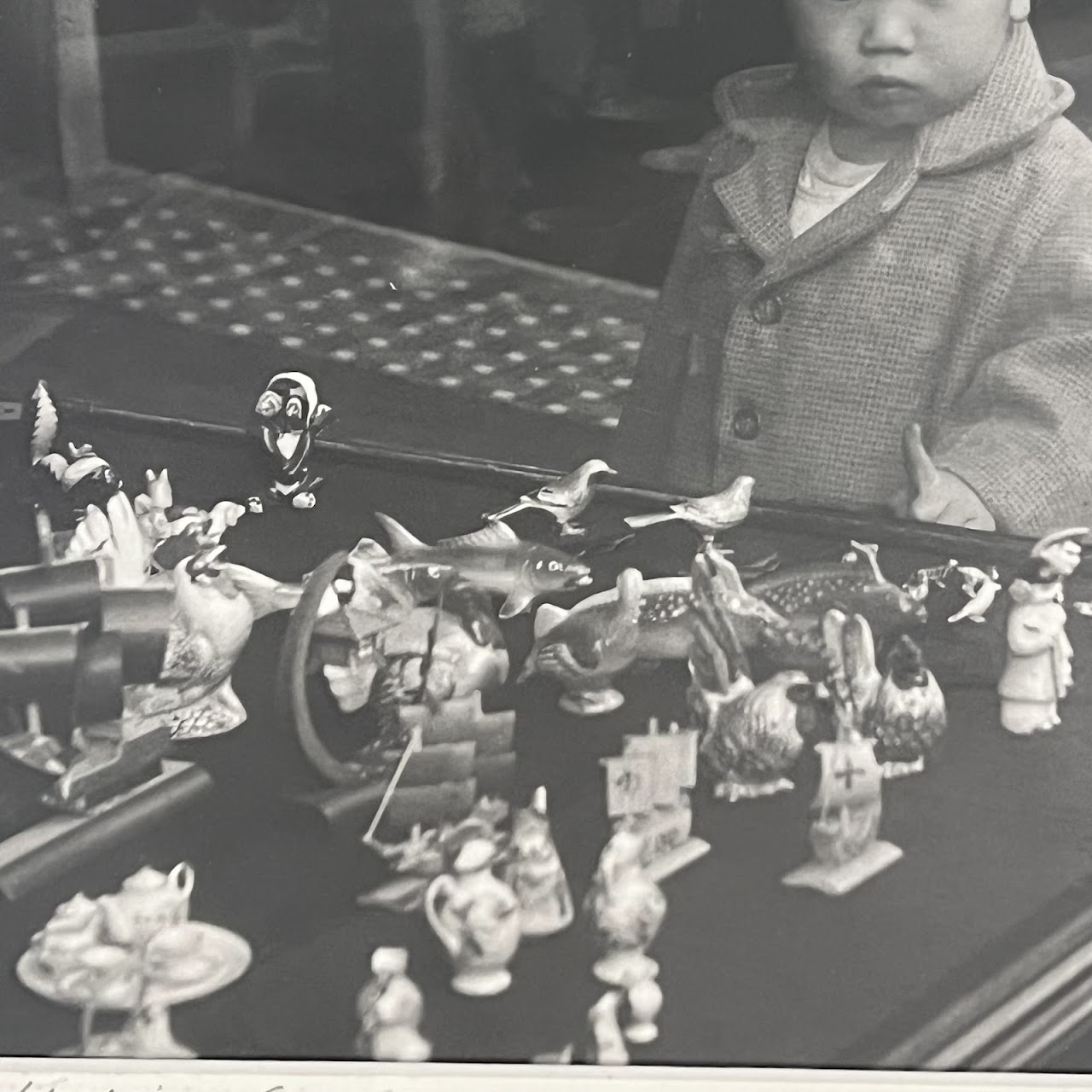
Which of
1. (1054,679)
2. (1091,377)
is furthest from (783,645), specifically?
(1091,377)

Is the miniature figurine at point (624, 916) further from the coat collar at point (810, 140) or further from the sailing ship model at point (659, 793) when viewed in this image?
the coat collar at point (810, 140)

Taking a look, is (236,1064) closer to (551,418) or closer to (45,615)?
(45,615)

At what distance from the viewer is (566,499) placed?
6.55 ft

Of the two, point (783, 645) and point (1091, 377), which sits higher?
point (1091, 377)

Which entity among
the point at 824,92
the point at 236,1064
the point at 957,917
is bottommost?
the point at 236,1064

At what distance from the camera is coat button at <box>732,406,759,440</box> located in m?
1.99

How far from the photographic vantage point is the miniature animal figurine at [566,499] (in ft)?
6.56

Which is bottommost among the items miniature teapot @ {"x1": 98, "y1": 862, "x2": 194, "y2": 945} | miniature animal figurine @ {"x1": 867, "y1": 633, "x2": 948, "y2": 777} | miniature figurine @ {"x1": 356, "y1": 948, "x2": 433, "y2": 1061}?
miniature figurine @ {"x1": 356, "y1": 948, "x2": 433, "y2": 1061}

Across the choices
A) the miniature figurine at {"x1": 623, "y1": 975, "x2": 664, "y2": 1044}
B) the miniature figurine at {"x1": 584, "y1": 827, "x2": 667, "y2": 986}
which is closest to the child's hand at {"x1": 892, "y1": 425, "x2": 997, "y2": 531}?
the miniature figurine at {"x1": 584, "y1": 827, "x2": 667, "y2": 986}

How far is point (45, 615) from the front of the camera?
6.64ft

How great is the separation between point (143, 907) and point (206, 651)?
32 cm

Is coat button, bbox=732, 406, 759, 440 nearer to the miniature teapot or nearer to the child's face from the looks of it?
the child's face

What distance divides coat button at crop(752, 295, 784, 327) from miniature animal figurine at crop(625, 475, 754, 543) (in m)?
0.19

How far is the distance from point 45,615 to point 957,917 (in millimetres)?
1181
